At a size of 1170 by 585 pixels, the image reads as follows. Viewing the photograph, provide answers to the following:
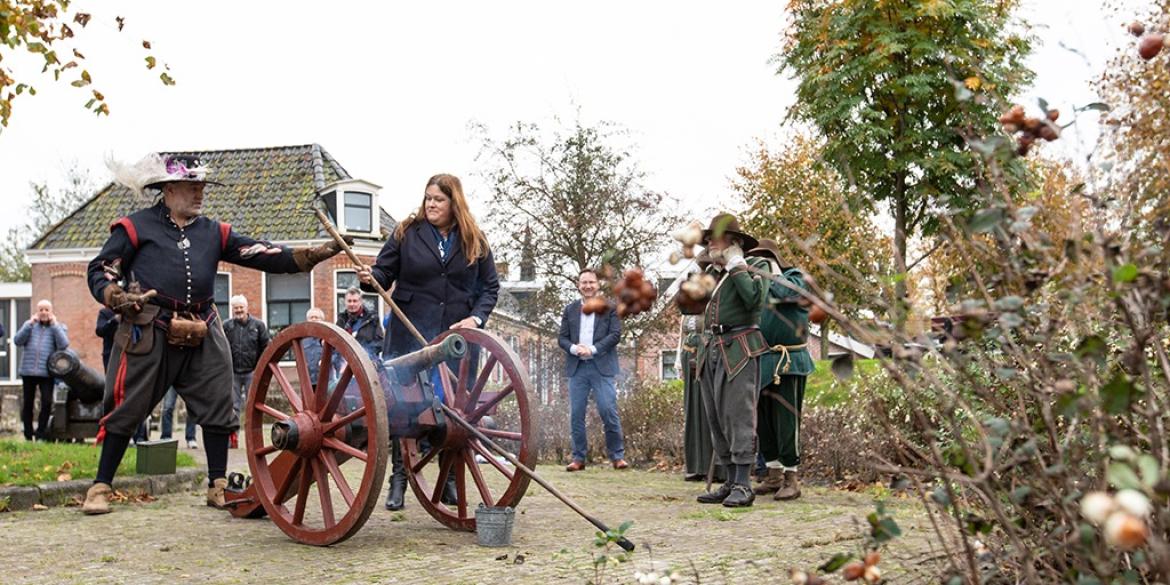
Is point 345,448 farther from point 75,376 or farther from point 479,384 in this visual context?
point 75,376

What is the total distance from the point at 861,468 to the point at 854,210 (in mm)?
7168

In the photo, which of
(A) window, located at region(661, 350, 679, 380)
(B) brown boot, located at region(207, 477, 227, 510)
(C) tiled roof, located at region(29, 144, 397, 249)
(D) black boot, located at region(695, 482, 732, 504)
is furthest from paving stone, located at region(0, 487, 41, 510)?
(C) tiled roof, located at region(29, 144, 397, 249)

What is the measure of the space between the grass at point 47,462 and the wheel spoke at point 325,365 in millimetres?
3334

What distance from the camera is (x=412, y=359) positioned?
625 cm

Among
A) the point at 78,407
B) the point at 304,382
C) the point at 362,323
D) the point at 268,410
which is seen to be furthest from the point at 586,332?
the point at 78,407

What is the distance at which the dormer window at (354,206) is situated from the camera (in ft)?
108

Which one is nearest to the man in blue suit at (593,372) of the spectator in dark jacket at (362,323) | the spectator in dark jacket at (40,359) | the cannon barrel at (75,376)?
the spectator in dark jacket at (362,323)

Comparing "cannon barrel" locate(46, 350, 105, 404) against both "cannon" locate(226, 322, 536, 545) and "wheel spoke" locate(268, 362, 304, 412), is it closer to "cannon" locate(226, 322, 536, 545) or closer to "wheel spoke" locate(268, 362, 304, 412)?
"wheel spoke" locate(268, 362, 304, 412)

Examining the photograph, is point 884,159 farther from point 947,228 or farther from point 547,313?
point 947,228

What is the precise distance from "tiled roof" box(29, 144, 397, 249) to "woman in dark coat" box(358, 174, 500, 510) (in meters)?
25.0

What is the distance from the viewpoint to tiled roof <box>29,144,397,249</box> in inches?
1303

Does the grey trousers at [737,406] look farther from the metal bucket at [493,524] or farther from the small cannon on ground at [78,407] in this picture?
the small cannon on ground at [78,407]

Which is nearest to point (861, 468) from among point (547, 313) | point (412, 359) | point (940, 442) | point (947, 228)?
point (940, 442)

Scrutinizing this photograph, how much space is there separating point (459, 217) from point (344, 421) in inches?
69.5
